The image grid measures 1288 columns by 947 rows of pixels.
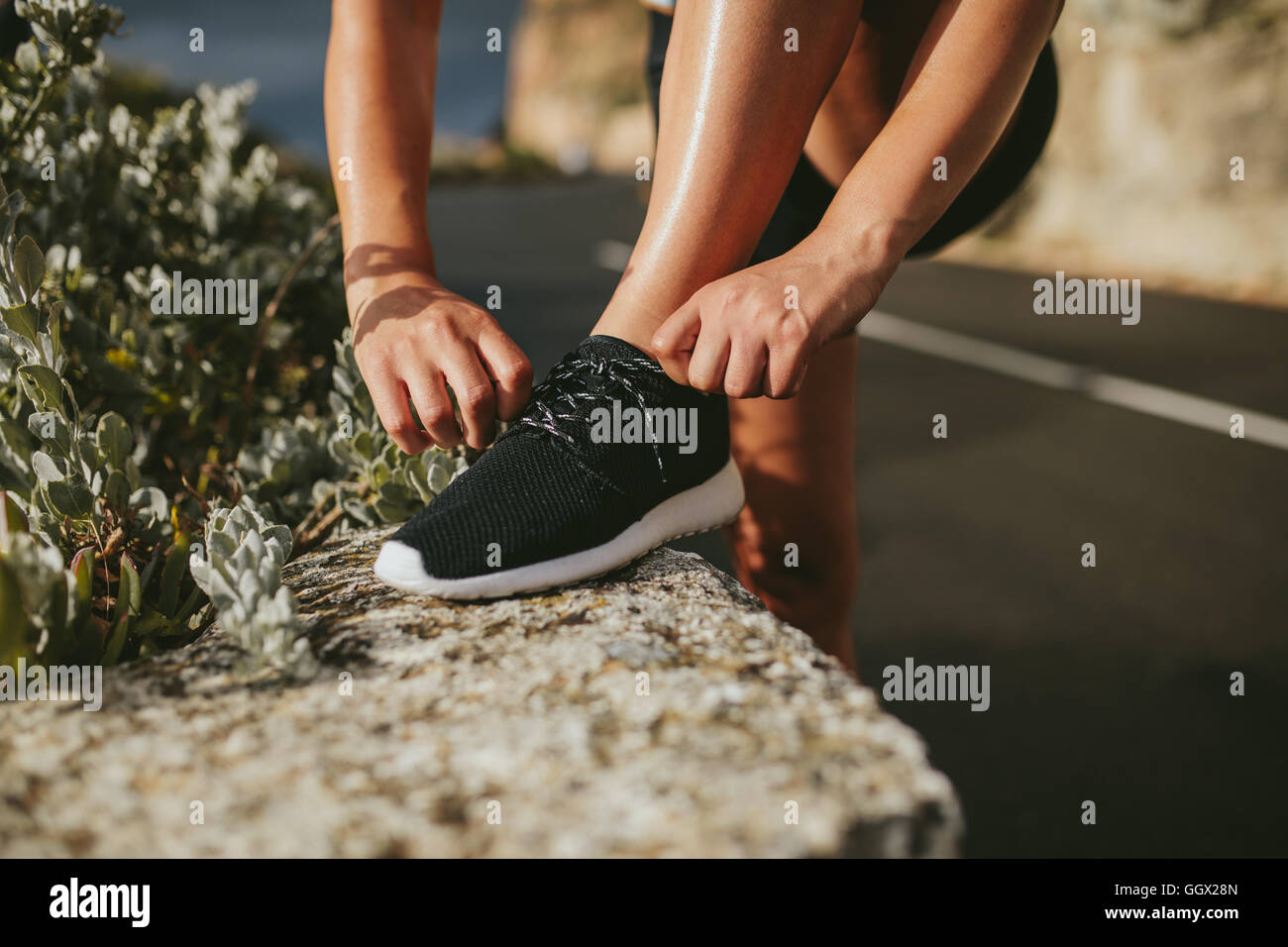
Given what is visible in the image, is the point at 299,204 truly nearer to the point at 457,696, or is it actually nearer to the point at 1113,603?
the point at 457,696

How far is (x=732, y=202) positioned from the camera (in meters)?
1.20

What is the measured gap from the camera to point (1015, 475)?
372cm

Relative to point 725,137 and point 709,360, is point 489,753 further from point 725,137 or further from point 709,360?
point 725,137

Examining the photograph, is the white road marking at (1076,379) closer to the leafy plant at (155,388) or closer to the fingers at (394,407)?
the leafy plant at (155,388)

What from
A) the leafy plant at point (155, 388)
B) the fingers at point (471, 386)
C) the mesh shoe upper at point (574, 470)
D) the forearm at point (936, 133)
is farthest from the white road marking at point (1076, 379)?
the fingers at point (471, 386)

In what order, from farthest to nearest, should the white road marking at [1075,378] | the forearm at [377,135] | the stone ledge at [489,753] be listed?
the white road marking at [1075,378]
the forearm at [377,135]
the stone ledge at [489,753]

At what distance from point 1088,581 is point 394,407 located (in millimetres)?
2421

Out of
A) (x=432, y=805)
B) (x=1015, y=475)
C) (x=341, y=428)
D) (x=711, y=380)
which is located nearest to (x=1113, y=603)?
(x=1015, y=475)

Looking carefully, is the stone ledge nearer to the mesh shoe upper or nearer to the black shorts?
the mesh shoe upper

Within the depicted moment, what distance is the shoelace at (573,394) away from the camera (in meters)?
1.20

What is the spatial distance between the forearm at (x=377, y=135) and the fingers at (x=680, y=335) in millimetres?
509

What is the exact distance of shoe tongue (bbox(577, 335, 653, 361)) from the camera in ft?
4.04

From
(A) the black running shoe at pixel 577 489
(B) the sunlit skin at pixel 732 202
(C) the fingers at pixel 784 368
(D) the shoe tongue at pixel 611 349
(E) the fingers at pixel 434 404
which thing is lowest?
(A) the black running shoe at pixel 577 489
